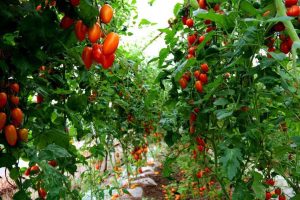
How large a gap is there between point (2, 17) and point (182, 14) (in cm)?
105

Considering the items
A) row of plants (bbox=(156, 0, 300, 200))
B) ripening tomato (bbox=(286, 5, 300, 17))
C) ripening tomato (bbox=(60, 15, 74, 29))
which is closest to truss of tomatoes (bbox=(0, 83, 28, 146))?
ripening tomato (bbox=(60, 15, 74, 29))

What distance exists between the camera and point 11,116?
3.38ft

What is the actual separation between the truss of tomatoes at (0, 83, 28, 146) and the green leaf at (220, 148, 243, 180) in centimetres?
69

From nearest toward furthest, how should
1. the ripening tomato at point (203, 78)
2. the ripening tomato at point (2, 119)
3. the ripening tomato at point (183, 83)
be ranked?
the ripening tomato at point (2, 119) < the ripening tomato at point (203, 78) < the ripening tomato at point (183, 83)

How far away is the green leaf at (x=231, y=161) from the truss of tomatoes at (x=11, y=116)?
0.69 metres

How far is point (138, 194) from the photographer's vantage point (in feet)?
15.1

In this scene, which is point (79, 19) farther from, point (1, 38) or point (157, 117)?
point (157, 117)

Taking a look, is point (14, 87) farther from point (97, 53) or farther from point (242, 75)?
point (242, 75)

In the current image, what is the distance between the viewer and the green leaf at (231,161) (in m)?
1.30

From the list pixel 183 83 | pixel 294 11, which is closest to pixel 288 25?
pixel 294 11

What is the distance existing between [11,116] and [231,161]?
753mm

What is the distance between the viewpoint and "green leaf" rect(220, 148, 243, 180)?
1299 millimetres

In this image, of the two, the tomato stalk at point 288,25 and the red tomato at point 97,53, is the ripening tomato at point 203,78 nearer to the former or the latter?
the tomato stalk at point 288,25

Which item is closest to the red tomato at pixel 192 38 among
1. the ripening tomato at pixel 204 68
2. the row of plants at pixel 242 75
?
the row of plants at pixel 242 75
